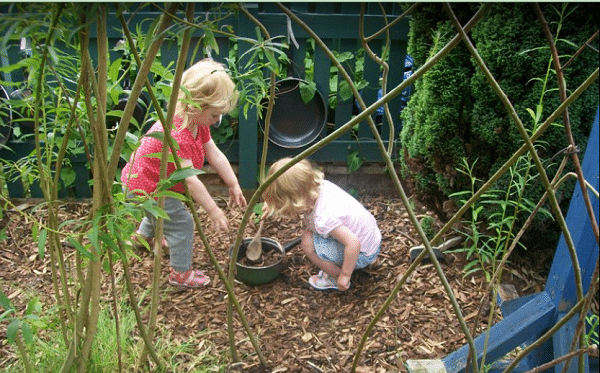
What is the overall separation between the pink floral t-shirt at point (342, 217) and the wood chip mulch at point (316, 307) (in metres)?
0.22

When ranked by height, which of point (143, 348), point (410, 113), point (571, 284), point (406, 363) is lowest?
point (406, 363)

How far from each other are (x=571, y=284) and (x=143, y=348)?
1.54 metres

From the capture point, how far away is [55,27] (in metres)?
1.21

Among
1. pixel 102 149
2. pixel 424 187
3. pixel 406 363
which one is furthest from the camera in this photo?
pixel 424 187

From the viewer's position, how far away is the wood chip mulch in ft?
7.61

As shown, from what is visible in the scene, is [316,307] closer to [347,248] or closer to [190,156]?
[347,248]

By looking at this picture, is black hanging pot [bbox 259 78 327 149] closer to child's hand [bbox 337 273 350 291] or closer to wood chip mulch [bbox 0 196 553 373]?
wood chip mulch [bbox 0 196 553 373]

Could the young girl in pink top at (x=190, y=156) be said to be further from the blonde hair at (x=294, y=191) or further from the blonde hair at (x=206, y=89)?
the blonde hair at (x=294, y=191)

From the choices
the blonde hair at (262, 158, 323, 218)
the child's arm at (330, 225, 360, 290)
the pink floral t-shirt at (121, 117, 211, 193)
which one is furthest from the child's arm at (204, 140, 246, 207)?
the child's arm at (330, 225, 360, 290)

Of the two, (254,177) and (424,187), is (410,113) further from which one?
(254,177)

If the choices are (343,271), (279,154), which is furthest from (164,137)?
(279,154)

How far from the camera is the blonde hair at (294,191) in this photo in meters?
2.57

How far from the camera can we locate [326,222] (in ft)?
8.54

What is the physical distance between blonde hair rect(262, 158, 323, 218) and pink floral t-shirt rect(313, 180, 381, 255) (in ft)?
0.18
